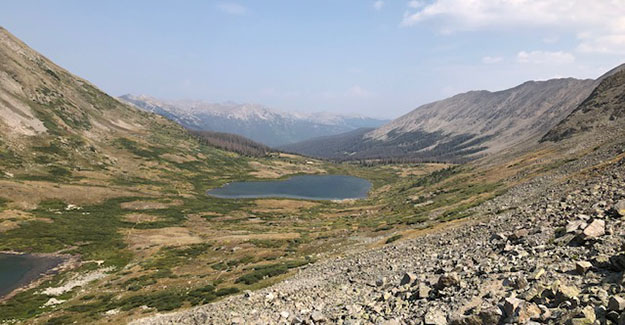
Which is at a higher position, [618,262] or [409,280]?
[618,262]

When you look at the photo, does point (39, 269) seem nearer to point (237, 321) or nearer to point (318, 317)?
point (237, 321)

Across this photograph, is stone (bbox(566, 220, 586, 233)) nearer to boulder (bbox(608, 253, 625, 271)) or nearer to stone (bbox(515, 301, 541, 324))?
boulder (bbox(608, 253, 625, 271))

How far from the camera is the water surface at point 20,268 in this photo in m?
62.8

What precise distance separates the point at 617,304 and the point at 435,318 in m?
7.46

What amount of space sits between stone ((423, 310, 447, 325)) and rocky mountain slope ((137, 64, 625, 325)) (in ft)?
0.17

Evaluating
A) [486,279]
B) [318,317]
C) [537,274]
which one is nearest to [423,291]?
[486,279]

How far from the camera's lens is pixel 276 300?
2938cm

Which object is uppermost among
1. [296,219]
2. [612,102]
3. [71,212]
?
[612,102]

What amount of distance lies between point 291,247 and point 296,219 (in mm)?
59528

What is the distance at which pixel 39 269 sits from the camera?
7038cm

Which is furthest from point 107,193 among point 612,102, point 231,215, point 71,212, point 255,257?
point 612,102

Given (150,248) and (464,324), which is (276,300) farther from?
(150,248)

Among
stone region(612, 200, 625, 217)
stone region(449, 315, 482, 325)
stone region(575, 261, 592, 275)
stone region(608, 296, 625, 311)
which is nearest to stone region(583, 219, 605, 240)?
stone region(612, 200, 625, 217)

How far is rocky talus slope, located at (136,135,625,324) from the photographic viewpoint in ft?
46.4
